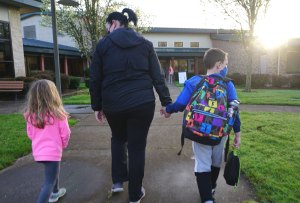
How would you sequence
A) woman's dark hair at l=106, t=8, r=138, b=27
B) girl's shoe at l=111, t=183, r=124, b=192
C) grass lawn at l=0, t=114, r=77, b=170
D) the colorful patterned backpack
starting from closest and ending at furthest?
the colorful patterned backpack < woman's dark hair at l=106, t=8, r=138, b=27 < girl's shoe at l=111, t=183, r=124, b=192 < grass lawn at l=0, t=114, r=77, b=170

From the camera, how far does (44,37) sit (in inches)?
1334

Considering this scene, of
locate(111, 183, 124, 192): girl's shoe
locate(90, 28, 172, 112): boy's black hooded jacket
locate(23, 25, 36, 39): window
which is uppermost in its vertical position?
locate(23, 25, 36, 39): window

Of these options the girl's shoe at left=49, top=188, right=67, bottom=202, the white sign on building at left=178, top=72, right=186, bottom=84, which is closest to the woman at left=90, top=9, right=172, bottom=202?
the girl's shoe at left=49, top=188, right=67, bottom=202

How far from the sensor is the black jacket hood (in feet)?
9.07

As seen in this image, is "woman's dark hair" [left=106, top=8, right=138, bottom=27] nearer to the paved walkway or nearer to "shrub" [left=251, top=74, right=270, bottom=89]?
the paved walkway

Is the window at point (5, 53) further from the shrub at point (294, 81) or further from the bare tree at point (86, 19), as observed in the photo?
the shrub at point (294, 81)

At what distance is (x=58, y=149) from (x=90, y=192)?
30.0 inches

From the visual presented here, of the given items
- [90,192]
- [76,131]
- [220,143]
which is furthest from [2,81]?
[220,143]

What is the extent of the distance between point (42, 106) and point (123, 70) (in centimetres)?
87

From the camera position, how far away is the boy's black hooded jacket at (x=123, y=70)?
276cm

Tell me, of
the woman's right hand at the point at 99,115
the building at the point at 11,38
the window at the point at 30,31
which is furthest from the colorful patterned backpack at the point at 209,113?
the window at the point at 30,31

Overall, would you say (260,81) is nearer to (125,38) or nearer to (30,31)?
(125,38)

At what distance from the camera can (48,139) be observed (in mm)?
2803

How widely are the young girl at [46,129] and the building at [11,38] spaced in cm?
1226
